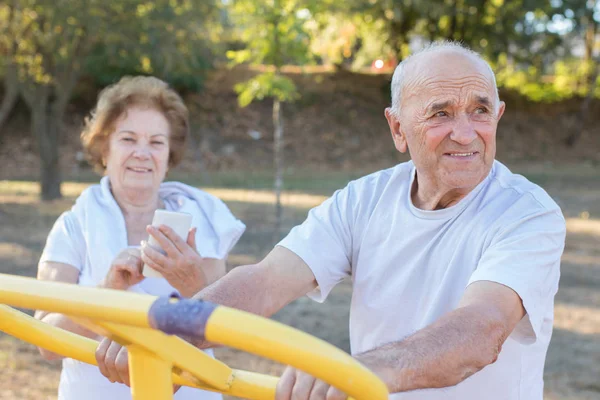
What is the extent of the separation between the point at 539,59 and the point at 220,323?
27368mm

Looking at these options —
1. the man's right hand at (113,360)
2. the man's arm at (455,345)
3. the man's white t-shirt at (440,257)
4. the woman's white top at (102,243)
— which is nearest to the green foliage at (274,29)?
the woman's white top at (102,243)

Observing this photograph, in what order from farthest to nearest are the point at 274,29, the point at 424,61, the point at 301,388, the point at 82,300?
1. the point at 274,29
2. the point at 424,61
3. the point at 301,388
4. the point at 82,300

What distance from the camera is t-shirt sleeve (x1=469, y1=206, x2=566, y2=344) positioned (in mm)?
1912

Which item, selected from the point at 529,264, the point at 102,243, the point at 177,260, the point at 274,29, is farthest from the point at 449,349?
the point at 274,29

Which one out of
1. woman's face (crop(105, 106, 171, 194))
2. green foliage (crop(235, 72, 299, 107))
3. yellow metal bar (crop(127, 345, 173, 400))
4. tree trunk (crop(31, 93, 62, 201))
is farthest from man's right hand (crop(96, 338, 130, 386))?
A: tree trunk (crop(31, 93, 62, 201))

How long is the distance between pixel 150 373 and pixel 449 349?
26.3 inches

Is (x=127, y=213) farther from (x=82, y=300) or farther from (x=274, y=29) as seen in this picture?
(x=274, y=29)

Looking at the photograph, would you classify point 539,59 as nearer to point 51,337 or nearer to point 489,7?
point 489,7

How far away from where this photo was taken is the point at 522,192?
2109mm

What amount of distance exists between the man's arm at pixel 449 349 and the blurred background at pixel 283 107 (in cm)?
374

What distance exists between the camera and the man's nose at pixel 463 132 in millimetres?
2170

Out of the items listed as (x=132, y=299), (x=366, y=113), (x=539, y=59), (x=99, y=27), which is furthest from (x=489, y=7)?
(x=132, y=299)

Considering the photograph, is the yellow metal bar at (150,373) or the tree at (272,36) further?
the tree at (272,36)

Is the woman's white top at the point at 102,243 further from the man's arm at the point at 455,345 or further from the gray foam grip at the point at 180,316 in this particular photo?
the gray foam grip at the point at 180,316
